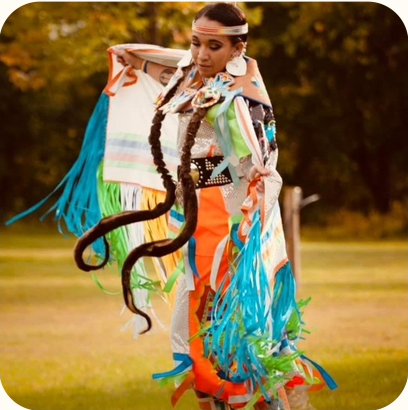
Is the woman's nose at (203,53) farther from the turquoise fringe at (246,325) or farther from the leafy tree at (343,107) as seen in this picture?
the leafy tree at (343,107)

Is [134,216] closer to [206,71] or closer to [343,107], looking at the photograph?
[206,71]

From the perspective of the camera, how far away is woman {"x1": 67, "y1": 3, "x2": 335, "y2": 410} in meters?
4.69

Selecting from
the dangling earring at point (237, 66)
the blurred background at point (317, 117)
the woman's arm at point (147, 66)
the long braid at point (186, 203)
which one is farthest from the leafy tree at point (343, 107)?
the long braid at point (186, 203)

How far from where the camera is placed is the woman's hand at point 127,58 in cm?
575

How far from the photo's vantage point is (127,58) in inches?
227

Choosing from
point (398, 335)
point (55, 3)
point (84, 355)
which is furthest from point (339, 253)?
point (84, 355)

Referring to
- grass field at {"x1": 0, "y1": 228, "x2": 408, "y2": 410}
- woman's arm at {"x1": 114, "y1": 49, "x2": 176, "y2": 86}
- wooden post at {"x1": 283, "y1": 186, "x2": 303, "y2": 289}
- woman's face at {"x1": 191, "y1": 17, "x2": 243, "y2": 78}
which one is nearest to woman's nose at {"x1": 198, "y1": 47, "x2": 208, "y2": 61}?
woman's face at {"x1": 191, "y1": 17, "x2": 243, "y2": 78}

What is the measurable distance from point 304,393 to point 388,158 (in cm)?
2124

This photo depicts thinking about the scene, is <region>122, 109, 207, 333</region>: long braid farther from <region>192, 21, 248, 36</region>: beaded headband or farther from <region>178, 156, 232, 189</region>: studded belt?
<region>192, 21, 248, 36</region>: beaded headband

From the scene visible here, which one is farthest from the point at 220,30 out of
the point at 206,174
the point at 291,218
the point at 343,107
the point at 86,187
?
the point at 343,107

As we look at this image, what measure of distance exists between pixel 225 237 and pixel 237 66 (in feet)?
2.17

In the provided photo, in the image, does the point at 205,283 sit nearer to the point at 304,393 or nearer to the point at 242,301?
the point at 242,301

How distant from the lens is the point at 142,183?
575 cm

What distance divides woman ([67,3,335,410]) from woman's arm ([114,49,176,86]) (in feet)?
2.19
